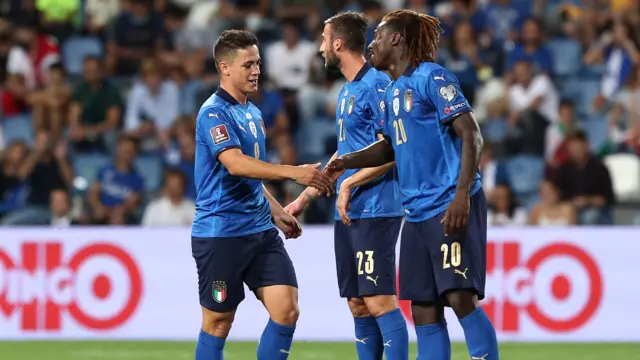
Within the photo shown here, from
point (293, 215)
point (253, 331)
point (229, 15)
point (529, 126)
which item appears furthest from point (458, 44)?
point (293, 215)

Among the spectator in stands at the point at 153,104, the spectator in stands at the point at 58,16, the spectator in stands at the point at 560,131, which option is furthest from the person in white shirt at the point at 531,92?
the spectator in stands at the point at 58,16

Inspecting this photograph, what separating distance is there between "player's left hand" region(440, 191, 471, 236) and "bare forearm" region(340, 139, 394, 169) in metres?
0.86

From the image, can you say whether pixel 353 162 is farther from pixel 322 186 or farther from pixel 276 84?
pixel 276 84

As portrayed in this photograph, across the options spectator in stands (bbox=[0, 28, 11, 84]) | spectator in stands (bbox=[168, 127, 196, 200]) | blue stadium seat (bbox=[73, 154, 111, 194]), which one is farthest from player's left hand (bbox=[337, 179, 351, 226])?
spectator in stands (bbox=[0, 28, 11, 84])

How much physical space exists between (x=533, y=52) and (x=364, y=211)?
26.8ft

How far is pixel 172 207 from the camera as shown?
40.2ft

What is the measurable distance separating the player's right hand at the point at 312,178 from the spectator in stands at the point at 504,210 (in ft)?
19.1

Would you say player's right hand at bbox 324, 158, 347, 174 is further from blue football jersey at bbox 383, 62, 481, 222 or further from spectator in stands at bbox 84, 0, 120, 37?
spectator in stands at bbox 84, 0, 120, 37

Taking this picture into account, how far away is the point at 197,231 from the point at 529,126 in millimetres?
7678

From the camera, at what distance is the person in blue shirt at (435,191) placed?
238 inches

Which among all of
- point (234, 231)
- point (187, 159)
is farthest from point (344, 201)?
point (187, 159)

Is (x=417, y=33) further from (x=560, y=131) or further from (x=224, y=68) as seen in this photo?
(x=560, y=131)

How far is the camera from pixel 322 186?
21.8ft

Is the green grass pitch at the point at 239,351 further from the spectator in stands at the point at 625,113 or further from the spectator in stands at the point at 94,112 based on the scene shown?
the spectator in stands at the point at 625,113
